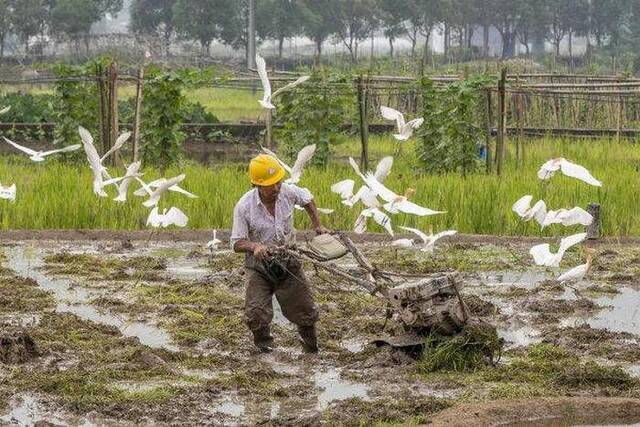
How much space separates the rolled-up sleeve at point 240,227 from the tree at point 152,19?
167ft

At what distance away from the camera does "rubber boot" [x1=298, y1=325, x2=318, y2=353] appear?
8.09 metres

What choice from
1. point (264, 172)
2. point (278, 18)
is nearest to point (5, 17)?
point (278, 18)

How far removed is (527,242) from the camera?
1285cm

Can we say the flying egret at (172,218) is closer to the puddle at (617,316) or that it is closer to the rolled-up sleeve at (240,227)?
the rolled-up sleeve at (240,227)

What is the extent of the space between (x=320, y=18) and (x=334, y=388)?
51271 mm

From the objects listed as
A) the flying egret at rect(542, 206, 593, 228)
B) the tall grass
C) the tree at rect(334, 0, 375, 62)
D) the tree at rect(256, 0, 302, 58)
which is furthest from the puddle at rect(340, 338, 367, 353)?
the tree at rect(334, 0, 375, 62)

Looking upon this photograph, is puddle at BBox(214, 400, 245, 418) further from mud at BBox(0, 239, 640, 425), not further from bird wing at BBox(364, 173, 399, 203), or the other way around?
bird wing at BBox(364, 173, 399, 203)

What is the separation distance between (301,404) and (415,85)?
43.5 ft

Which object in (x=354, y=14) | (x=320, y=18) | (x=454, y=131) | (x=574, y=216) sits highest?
(x=354, y=14)

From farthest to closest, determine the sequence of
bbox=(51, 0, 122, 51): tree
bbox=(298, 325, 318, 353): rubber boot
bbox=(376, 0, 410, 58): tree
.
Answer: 1. bbox=(376, 0, 410, 58): tree
2. bbox=(51, 0, 122, 51): tree
3. bbox=(298, 325, 318, 353): rubber boot

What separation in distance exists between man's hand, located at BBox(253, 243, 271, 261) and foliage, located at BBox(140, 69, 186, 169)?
11.0m

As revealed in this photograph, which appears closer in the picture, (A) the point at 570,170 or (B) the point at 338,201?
(A) the point at 570,170

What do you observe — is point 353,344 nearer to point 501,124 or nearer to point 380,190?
point 380,190

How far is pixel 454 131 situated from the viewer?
1862cm
